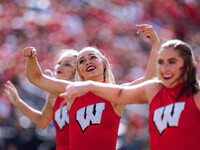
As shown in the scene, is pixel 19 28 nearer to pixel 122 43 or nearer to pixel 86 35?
pixel 86 35

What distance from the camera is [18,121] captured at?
7109 millimetres

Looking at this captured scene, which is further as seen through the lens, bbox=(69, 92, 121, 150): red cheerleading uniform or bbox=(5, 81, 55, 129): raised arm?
bbox=(5, 81, 55, 129): raised arm

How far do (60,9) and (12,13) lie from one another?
4.16ft

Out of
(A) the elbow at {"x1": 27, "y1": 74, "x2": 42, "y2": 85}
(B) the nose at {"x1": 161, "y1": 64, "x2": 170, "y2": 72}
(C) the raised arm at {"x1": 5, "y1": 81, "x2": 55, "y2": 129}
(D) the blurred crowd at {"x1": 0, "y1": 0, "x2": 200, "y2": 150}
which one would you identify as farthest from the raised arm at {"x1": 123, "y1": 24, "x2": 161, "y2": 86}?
(D) the blurred crowd at {"x1": 0, "y1": 0, "x2": 200, "y2": 150}

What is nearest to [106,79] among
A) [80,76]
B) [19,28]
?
[80,76]

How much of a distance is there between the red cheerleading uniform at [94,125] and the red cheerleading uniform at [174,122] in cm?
77

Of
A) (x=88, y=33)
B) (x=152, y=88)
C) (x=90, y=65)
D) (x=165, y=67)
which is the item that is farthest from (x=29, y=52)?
(x=88, y=33)

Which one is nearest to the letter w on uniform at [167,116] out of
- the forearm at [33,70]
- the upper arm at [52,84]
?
the upper arm at [52,84]

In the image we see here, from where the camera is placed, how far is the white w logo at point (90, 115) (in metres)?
3.10

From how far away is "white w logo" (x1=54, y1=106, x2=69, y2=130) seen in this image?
3895 millimetres

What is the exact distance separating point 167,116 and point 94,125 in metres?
0.94

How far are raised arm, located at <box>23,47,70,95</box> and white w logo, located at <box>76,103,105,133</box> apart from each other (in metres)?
0.26

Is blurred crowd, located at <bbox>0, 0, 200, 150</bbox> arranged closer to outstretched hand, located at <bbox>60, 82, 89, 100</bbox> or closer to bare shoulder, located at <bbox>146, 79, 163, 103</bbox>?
bare shoulder, located at <bbox>146, 79, 163, 103</bbox>

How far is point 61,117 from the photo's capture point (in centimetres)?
393
